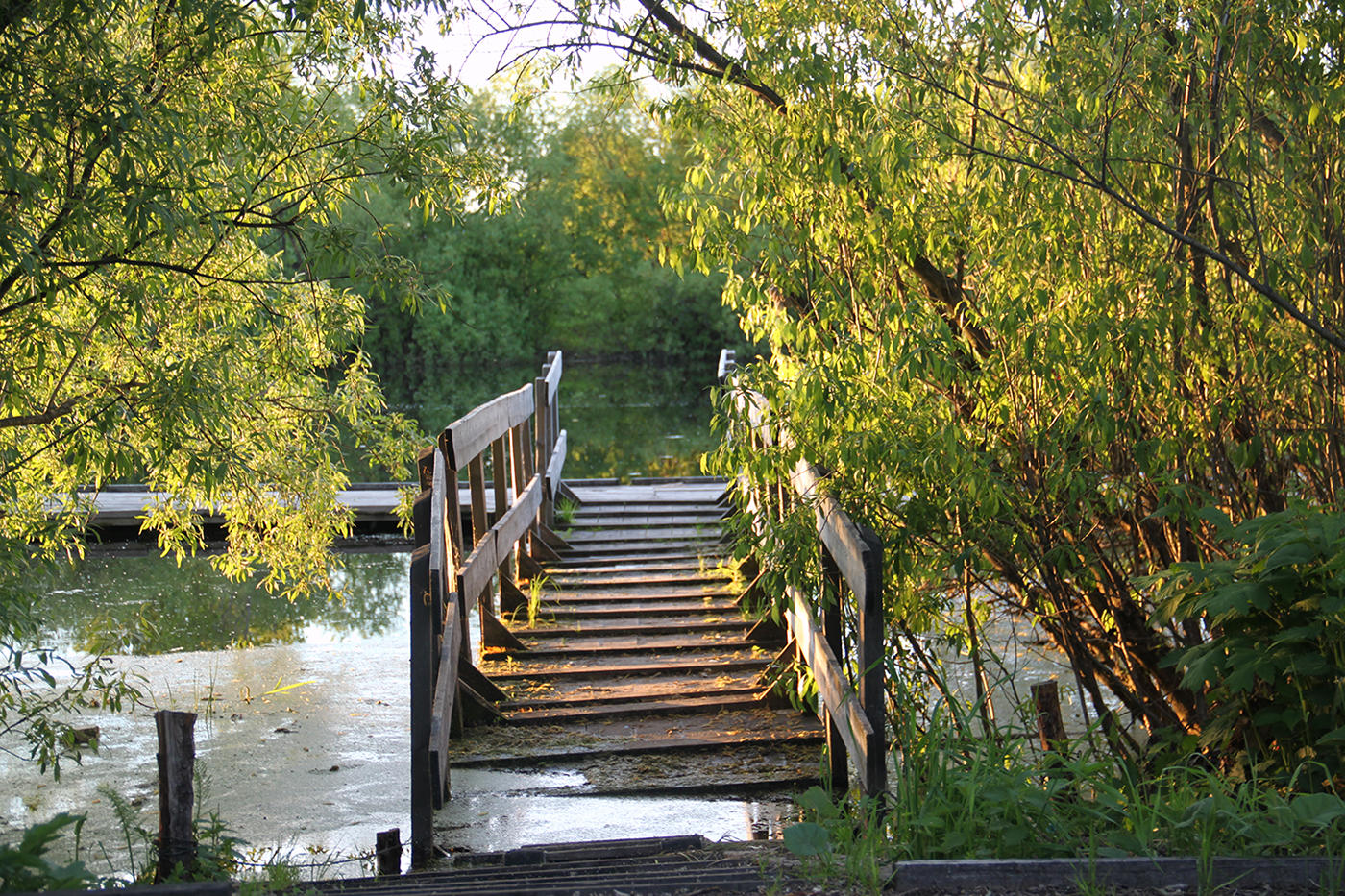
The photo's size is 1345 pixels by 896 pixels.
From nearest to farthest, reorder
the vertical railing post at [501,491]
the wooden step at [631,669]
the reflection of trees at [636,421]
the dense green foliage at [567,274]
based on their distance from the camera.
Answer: the wooden step at [631,669] → the vertical railing post at [501,491] → the reflection of trees at [636,421] → the dense green foliage at [567,274]

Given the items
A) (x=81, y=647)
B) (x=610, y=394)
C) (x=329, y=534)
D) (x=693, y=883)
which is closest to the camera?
(x=693, y=883)

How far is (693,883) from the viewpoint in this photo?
307cm

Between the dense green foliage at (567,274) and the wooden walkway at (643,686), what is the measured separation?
3583 cm

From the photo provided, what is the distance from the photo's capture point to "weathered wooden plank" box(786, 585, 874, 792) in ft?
13.6

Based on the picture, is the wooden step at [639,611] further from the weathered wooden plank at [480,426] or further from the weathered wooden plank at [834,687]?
the weathered wooden plank at [834,687]

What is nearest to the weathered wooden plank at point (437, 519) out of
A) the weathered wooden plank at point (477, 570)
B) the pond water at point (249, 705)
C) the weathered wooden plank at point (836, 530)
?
the weathered wooden plank at point (477, 570)

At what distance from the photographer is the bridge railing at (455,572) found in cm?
445

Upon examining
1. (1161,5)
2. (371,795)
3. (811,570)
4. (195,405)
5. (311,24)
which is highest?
(311,24)

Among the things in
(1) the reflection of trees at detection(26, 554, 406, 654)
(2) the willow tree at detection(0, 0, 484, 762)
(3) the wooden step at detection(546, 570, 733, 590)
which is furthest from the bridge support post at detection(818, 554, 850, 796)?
(1) the reflection of trees at detection(26, 554, 406, 654)

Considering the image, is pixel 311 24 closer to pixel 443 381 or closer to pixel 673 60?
pixel 673 60

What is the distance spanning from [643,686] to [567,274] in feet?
137

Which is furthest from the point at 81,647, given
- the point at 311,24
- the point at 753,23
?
the point at 753,23

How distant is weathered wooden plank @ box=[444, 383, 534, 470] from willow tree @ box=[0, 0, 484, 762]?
0.49 metres

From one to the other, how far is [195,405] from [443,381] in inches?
1442
